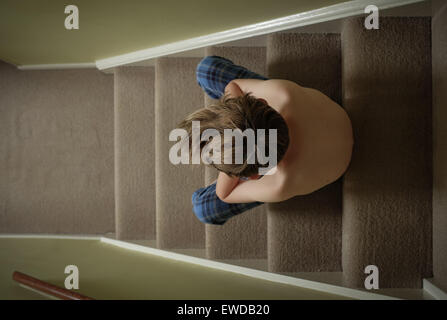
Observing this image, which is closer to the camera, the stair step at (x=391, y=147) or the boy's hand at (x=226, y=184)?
the boy's hand at (x=226, y=184)

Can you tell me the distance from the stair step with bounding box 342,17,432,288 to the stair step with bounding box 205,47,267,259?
1.49 ft

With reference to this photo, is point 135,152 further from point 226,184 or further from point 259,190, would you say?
point 259,190

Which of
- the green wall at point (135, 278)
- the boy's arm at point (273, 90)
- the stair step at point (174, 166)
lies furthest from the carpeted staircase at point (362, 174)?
the boy's arm at point (273, 90)

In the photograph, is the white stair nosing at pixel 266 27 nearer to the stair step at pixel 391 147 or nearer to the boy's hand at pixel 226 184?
the stair step at pixel 391 147

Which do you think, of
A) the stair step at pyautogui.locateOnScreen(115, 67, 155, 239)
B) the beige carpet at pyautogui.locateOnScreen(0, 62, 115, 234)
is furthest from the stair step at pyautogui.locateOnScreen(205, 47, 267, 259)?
the beige carpet at pyautogui.locateOnScreen(0, 62, 115, 234)

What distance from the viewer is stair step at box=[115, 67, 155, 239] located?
1.91 meters

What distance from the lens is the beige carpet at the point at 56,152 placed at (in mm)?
2199

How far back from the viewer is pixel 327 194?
4.25 feet

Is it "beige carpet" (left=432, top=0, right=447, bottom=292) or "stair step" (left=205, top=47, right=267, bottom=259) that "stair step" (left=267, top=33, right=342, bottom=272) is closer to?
"stair step" (left=205, top=47, right=267, bottom=259)

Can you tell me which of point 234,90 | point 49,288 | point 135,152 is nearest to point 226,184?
point 234,90

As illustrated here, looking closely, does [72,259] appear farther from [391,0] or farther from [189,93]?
[391,0]

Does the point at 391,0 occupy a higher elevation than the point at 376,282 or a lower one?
higher
